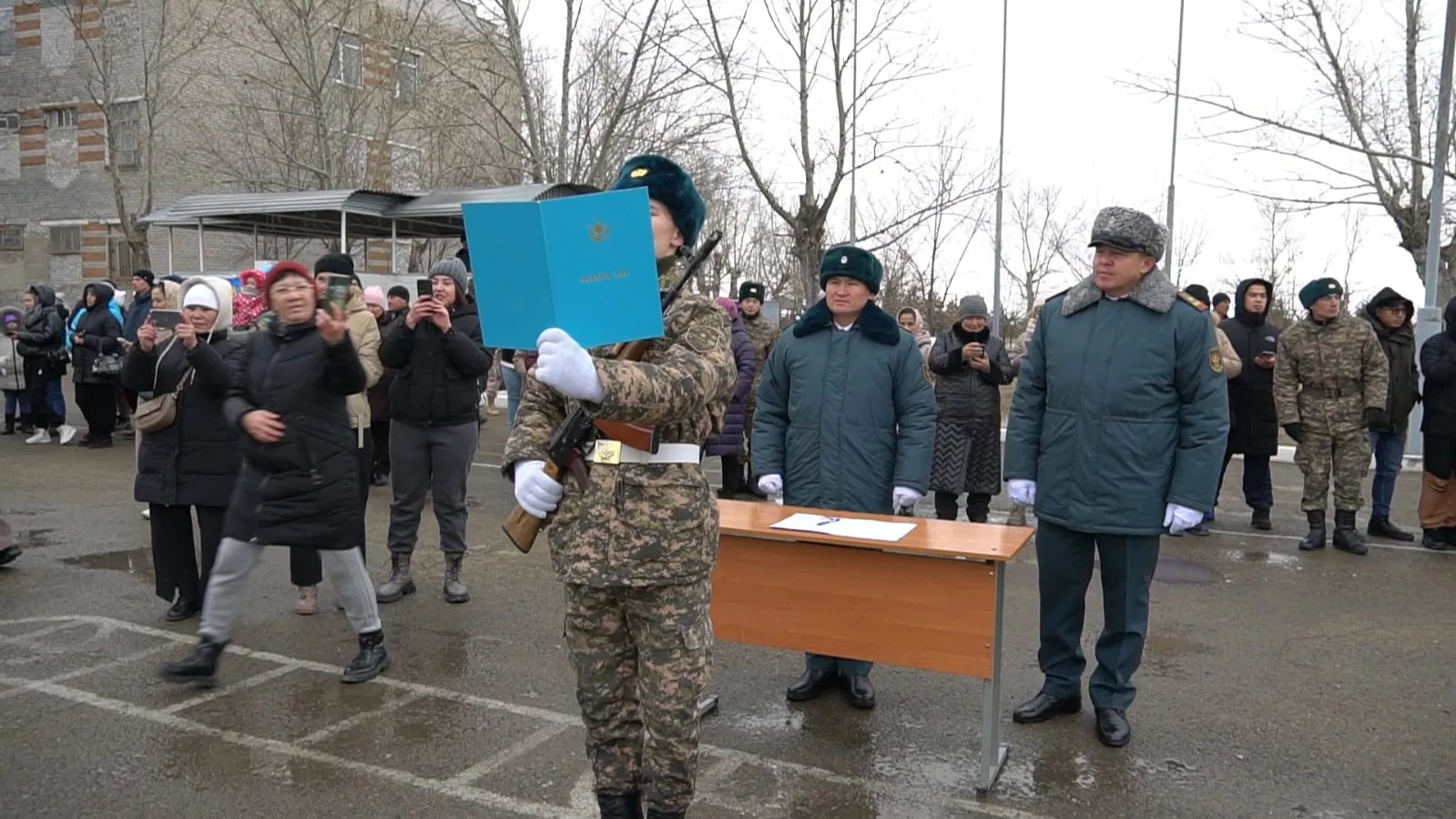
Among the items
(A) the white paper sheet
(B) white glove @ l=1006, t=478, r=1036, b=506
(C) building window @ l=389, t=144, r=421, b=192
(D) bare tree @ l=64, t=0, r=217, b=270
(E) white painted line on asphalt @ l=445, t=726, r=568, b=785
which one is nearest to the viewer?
(E) white painted line on asphalt @ l=445, t=726, r=568, b=785

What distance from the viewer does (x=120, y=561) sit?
7.08 meters

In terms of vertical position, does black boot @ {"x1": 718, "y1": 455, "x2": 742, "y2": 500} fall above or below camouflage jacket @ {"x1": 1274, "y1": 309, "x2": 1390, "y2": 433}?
below

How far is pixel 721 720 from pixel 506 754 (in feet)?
3.00

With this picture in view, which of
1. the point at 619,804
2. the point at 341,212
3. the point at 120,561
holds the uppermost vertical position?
the point at 341,212

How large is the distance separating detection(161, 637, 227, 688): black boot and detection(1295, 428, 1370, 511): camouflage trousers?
7351 mm

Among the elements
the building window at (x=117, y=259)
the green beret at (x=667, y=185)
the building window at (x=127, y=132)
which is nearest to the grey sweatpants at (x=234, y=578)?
the green beret at (x=667, y=185)

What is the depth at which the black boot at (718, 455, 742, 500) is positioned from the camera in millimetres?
9906

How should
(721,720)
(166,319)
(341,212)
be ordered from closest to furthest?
Answer: (721,720) → (166,319) → (341,212)

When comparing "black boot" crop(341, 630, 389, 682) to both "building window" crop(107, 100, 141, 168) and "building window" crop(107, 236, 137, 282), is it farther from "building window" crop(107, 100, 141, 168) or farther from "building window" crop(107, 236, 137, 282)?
"building window" crop(107, 236, 137, 282)

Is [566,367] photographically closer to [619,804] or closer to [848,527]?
[619,804]

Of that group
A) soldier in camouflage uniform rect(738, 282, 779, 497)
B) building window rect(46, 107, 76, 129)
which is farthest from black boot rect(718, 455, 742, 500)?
building window rect(46, 107, 76, 129)

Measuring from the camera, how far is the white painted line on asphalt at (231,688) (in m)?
4.47

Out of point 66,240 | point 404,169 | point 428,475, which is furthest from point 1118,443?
point 66,240

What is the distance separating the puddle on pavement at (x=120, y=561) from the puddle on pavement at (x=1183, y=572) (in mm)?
6631
